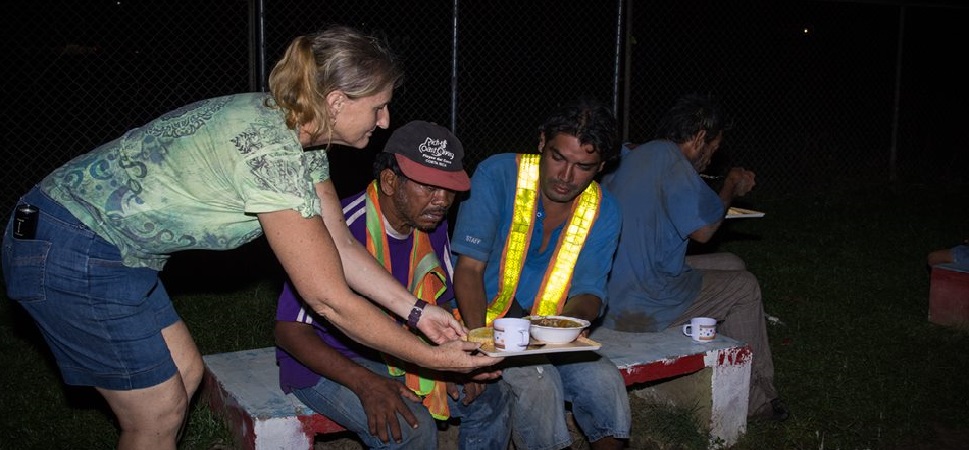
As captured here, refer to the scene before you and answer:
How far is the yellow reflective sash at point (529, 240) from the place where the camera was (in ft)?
12.5

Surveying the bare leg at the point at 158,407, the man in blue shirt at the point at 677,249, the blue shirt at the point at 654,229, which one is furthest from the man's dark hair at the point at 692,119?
the bare leg at the point at 158,407

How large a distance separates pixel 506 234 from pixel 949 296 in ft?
11.8

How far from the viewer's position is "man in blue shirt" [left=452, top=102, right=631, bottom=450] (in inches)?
141

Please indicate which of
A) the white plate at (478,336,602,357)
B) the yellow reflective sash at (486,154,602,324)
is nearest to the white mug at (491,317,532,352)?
the white plate at (478,336,602,357)

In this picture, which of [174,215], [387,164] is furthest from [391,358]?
[174,215]

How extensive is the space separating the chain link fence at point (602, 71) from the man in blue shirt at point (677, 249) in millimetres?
5415

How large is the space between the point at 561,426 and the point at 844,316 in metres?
3.54

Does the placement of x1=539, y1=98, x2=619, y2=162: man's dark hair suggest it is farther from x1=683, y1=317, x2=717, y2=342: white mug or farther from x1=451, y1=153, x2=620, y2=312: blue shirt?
x1=683, y1=317, x2=717, y2=342: white mug

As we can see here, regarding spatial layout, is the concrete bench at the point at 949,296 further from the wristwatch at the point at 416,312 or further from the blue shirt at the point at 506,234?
the wristwatch at the point at 416,312

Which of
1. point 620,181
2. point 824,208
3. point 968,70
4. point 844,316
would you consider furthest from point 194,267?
point 968,70

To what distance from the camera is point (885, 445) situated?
4.20 m

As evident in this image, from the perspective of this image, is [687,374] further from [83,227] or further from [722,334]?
[83,227]

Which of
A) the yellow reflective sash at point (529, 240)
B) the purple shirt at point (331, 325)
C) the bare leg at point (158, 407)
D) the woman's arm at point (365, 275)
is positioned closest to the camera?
the bare leg at point (158, 407)

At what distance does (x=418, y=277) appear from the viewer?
132 inches
